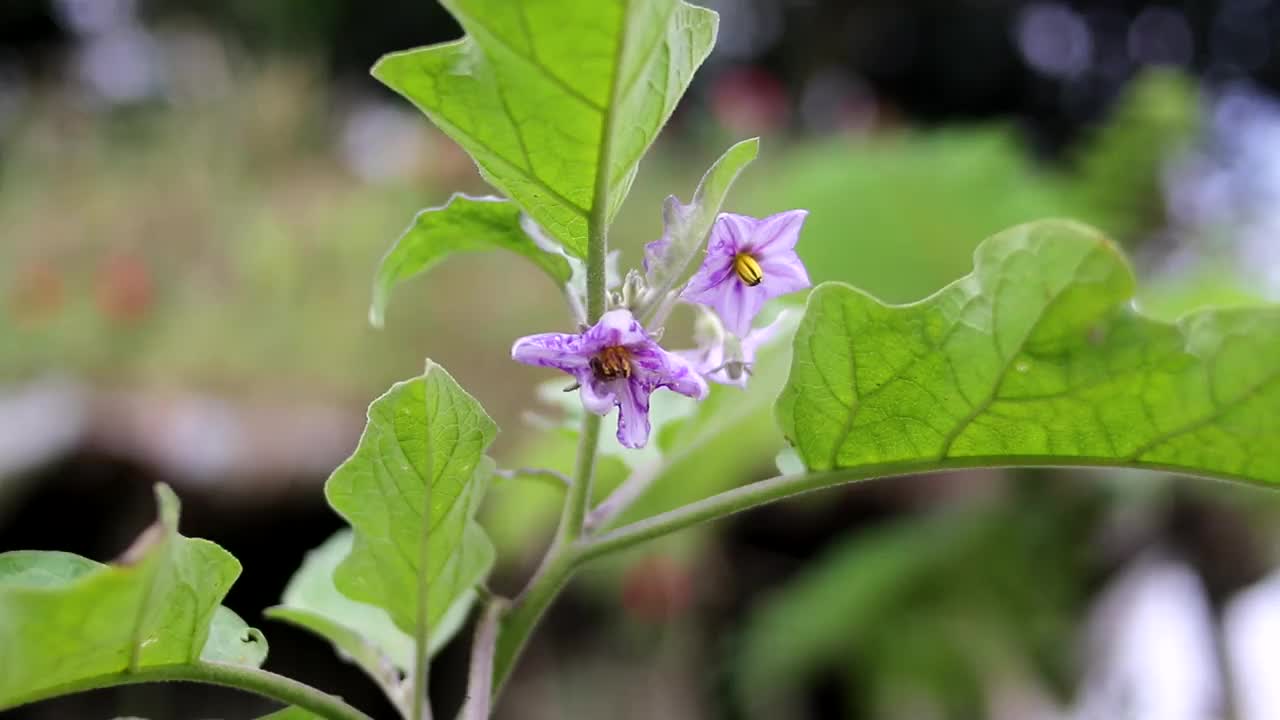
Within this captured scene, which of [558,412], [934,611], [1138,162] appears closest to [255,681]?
[558,412]

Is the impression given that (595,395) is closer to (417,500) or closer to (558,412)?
(417,500)

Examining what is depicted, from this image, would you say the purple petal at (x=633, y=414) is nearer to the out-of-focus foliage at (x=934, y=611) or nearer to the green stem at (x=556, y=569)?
the green stem at (x=556, y=569)

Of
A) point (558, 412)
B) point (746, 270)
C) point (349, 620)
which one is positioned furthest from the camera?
point (558, 412)

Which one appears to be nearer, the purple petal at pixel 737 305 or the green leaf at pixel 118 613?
the green leaf at pixel 118 613

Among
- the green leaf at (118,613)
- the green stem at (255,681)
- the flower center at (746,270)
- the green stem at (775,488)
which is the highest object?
the flower center at (746,270)

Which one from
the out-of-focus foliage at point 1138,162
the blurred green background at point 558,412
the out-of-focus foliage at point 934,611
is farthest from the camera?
the out-of-focus foliage at point 1138,162

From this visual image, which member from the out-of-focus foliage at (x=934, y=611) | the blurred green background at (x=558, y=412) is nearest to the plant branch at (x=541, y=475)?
the blurred green background at (x=558, y=412)

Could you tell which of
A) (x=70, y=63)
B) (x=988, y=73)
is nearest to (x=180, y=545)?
(x=70, y=63)
